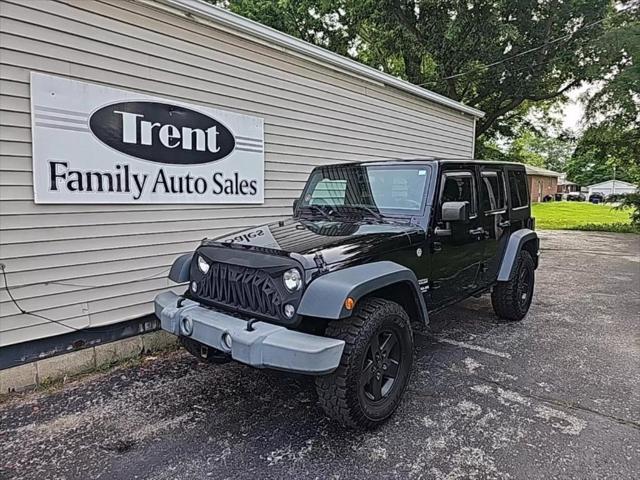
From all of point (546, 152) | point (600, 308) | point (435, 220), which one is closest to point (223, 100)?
point (435, 220)

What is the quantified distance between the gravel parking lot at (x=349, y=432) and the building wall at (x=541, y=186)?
140 ft

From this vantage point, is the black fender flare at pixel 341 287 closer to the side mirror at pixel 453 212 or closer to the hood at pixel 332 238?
the hood at pixel 332 238

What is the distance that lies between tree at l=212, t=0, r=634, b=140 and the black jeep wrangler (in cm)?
935

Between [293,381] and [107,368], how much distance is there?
1.62 meters

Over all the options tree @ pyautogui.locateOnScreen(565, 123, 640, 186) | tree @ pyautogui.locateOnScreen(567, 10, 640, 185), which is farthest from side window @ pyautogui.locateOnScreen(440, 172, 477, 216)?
tree @ pyautogui.locateOnScreen(565, 123, 640, 186)

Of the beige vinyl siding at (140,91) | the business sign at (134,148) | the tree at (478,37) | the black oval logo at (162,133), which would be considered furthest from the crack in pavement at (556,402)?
the tree at (478,37)

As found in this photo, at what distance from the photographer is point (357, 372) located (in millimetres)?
2529

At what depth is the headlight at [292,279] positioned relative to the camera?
2.56 meters

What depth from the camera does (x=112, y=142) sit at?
371 cm

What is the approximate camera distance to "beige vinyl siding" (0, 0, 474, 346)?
320 centimetres

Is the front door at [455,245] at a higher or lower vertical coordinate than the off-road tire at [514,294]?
higher

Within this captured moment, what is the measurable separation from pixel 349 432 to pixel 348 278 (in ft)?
3.21

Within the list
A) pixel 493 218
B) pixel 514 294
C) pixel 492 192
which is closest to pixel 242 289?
pixel 493 218

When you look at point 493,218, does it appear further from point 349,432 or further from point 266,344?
point 266,344
